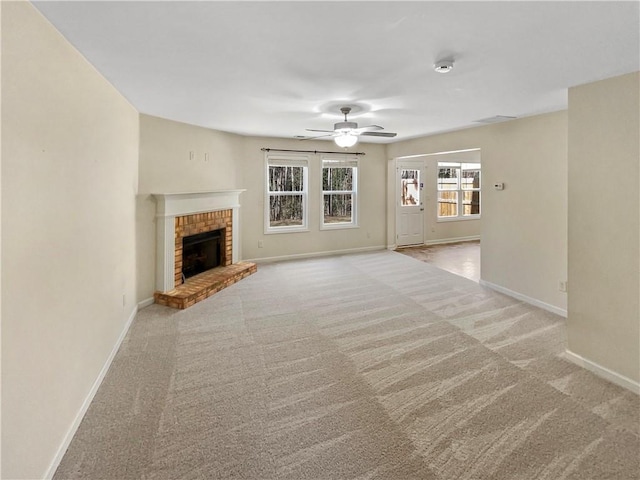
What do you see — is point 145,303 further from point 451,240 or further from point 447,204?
point 447,204

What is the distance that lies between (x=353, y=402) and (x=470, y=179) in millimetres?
8277

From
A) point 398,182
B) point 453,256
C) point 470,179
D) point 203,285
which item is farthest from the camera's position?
point 470,179

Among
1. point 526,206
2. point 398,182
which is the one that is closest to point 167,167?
point 526,206

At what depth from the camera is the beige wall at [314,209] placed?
6.32 meters

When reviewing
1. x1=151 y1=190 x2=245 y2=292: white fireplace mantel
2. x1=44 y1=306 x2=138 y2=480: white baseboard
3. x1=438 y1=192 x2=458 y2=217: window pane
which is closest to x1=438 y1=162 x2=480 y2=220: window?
x1=438 y1=192 x2=458 y2=217: window pane

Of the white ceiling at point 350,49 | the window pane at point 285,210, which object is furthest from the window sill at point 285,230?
the white ceiling at point 350,49

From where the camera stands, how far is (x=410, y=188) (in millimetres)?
8414

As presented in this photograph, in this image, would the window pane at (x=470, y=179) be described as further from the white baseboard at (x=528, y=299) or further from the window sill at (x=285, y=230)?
the window sill at (x=285, y=230)

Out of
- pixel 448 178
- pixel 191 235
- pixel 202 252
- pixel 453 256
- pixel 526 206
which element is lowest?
pixel 453 256

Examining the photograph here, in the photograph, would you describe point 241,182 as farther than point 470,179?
No

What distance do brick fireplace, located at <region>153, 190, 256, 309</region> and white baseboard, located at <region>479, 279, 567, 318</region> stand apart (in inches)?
147

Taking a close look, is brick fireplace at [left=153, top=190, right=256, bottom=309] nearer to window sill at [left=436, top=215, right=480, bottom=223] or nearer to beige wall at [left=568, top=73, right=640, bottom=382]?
beige wall at [left=568, top=73, right=640, bottom=382]

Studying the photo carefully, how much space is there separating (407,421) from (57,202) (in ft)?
8.08

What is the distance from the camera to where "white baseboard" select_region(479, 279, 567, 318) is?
392 centimetres
